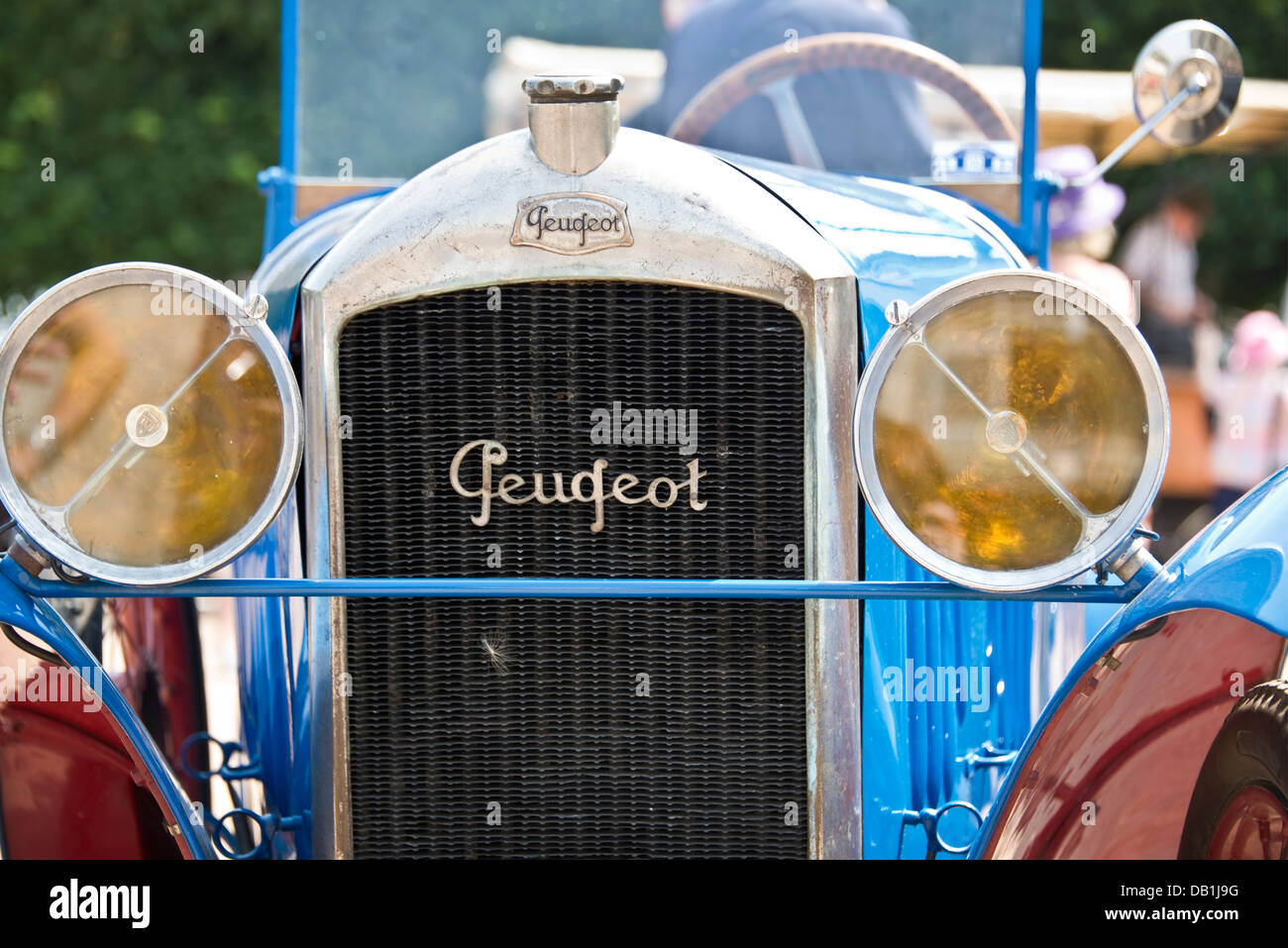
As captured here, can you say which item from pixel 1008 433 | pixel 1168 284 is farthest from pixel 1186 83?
pixel 1168 284

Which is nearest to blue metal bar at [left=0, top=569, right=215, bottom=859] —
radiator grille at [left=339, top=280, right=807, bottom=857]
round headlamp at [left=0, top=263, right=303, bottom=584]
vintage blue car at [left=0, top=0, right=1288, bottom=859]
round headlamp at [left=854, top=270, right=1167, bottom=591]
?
vintage blue car at [left=0, top=0, right=1288, bottom=859]

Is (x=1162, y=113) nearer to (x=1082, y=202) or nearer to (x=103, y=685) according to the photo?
(x=103, y=685)

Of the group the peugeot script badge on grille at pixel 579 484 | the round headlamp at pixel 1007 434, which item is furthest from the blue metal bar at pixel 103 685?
the round headlamp at pixel 1007 434

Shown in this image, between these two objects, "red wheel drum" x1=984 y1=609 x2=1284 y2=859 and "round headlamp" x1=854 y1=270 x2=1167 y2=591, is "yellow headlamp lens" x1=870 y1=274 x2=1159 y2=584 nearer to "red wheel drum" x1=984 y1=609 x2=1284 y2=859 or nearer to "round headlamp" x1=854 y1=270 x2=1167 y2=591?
"round headlamp" x1=854 y1=270 x2=1167 y2=591

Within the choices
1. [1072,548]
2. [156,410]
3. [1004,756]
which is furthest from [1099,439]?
[156,410]

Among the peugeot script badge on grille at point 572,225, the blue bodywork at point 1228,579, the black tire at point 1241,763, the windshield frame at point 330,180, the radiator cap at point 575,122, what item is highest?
the windshield frame at point 330,180

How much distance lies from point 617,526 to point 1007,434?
21.7 inches

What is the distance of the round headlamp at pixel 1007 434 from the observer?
1.95 metres

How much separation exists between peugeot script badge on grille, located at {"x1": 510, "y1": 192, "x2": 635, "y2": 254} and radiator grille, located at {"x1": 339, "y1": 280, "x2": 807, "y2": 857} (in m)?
0.06

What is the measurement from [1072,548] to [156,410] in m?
1.22

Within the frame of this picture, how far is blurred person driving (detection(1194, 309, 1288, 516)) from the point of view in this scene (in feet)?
22.1

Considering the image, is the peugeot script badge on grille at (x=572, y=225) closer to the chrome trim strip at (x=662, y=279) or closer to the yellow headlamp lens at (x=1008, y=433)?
the chrome trim strip at (x=662, y=279)

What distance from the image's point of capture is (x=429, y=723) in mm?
2217

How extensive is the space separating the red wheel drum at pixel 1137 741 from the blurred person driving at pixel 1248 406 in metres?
4.58
